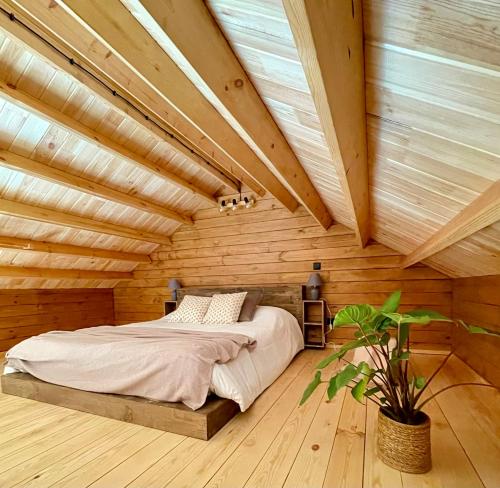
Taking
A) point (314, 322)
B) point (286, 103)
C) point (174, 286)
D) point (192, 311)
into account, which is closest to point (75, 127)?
point (286, 103)

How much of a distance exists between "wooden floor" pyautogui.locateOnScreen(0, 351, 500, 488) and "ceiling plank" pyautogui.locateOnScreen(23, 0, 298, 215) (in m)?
1.77

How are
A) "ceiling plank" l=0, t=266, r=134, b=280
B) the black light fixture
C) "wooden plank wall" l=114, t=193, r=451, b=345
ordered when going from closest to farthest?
"wooden plank wall" l=114, t=193, r=451, b=345 < "ceiling plank" l=0, t=266, r=134, b=280 < the black light fixture

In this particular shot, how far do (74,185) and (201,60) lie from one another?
2.28 m

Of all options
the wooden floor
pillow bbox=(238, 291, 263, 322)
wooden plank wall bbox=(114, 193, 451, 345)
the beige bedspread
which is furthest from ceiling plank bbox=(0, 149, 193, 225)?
the wooden floor

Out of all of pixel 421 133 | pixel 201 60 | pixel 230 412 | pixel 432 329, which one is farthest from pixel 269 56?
pixel 432 329

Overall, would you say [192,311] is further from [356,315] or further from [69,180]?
[356,315]

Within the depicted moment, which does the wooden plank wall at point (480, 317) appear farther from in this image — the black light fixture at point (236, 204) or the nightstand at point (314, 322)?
the black light fixture at point (236, 204)

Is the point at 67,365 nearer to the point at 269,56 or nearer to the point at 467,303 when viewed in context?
the point at 269,56

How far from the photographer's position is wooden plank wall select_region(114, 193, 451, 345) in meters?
3.33

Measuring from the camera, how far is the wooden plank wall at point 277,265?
131 inches

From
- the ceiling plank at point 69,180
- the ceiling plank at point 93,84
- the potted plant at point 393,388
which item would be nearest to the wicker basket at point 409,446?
the potted plant at point 393,388

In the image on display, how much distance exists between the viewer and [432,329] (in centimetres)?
326

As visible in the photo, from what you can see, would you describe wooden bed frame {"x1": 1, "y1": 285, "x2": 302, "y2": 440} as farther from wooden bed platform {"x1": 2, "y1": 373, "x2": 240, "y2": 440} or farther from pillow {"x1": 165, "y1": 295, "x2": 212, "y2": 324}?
pillow {"x1": 165, "y1": 295, "x2": 212, "y2": 324}

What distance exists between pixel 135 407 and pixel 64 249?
269 cm
